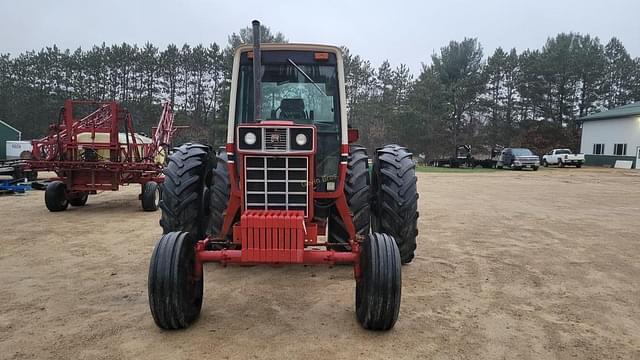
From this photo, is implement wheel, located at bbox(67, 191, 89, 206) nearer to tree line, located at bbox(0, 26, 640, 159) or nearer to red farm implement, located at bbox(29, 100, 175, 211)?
red farm implement, located at bbox(29, 100, 175, 211)

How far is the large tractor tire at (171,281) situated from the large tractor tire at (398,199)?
2.22m

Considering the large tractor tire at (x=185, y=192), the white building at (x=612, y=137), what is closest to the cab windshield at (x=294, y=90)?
the large tractor tire at (x=185, y=192)

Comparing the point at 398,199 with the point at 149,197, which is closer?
the point at 398,199

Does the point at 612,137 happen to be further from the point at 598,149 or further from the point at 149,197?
the point at 149,197

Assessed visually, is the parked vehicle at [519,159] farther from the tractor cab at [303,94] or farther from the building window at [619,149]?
the tractor cab at [303,94]

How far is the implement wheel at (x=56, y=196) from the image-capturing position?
33.8 ft

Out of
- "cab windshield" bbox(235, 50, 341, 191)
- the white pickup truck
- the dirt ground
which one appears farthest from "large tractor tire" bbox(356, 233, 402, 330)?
the white pickup truck

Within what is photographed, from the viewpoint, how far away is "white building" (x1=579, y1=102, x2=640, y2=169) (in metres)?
37.4

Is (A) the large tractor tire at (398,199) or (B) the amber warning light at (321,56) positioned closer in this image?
(B) the amber warning light at (321,56)

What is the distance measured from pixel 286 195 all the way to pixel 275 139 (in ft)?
1.70

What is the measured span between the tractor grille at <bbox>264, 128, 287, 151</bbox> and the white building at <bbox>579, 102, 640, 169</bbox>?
41.1m

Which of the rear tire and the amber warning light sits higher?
the amber warning light

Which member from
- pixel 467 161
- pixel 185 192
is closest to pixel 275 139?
pixel 185 192

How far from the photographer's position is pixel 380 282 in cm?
347
